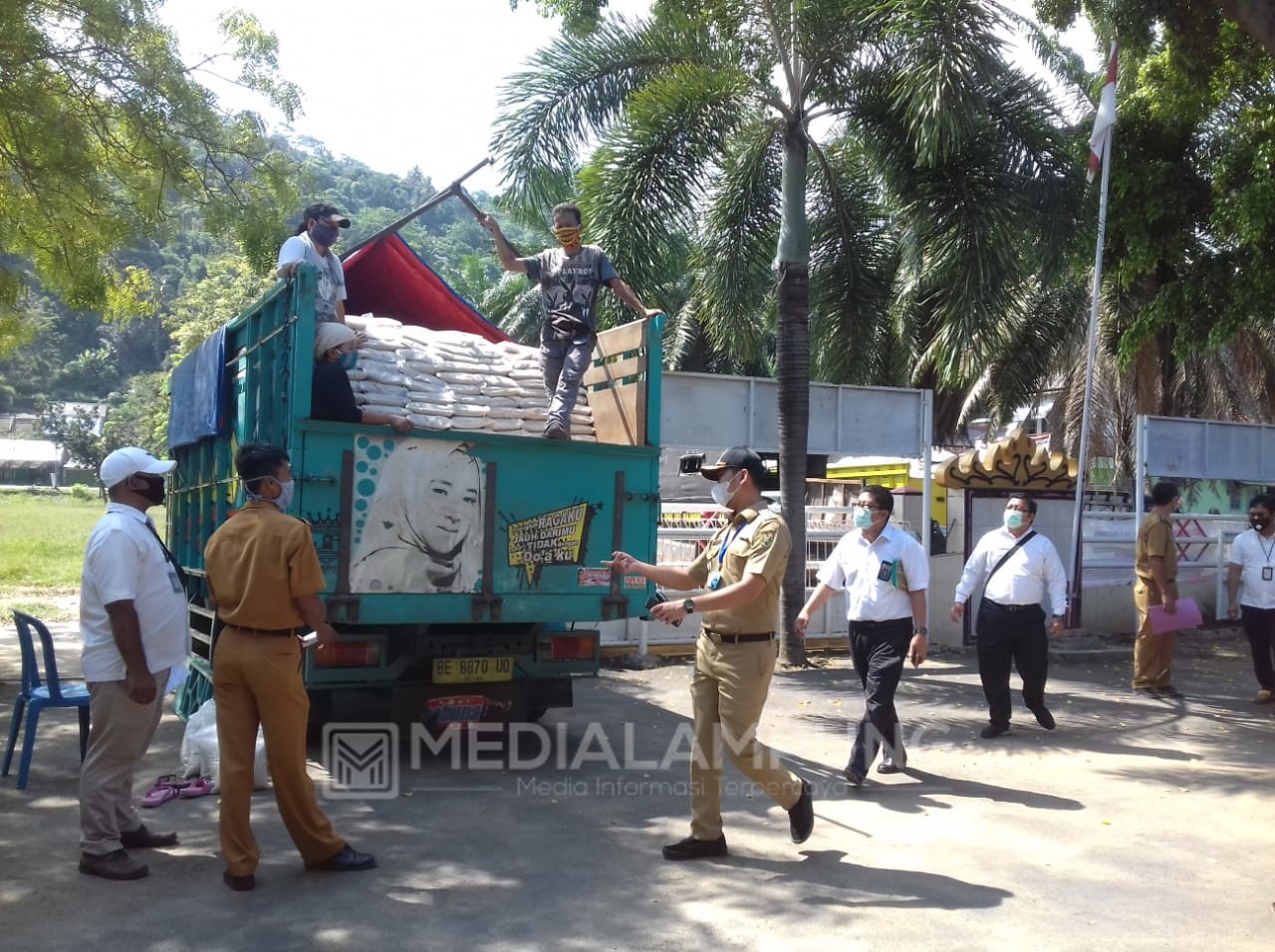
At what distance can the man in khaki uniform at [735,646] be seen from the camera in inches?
192

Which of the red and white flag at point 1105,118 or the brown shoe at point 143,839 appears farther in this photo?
the red and white flag at point 1105,118

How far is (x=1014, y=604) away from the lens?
7.77 meters

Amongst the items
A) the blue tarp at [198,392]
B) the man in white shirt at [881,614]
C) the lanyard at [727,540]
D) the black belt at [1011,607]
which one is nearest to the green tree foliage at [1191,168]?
the black belt at [1011,607]

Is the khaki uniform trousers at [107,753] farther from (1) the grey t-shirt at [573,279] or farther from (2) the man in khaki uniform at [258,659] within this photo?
(1) the grey t-shirt at [573,279]

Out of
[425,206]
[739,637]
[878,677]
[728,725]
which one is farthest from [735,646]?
[425,206]

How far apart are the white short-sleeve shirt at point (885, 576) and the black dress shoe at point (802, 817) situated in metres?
1.62

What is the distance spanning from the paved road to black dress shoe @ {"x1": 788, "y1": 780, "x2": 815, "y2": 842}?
0.34 ft

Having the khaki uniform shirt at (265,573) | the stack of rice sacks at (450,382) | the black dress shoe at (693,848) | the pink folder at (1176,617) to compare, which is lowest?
the black dress shoe at (693,848)

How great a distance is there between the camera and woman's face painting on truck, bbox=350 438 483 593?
609 cm

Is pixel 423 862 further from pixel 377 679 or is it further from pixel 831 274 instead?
→ pixel 831 274

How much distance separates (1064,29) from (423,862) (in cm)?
972

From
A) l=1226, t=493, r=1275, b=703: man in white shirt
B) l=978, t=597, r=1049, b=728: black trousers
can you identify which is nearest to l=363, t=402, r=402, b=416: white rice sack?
l=978, t=597, r=1049, b=728: black trousers

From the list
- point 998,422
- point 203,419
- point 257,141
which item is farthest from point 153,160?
point 998,422

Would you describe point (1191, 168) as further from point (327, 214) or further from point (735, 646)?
point (735, 646)
